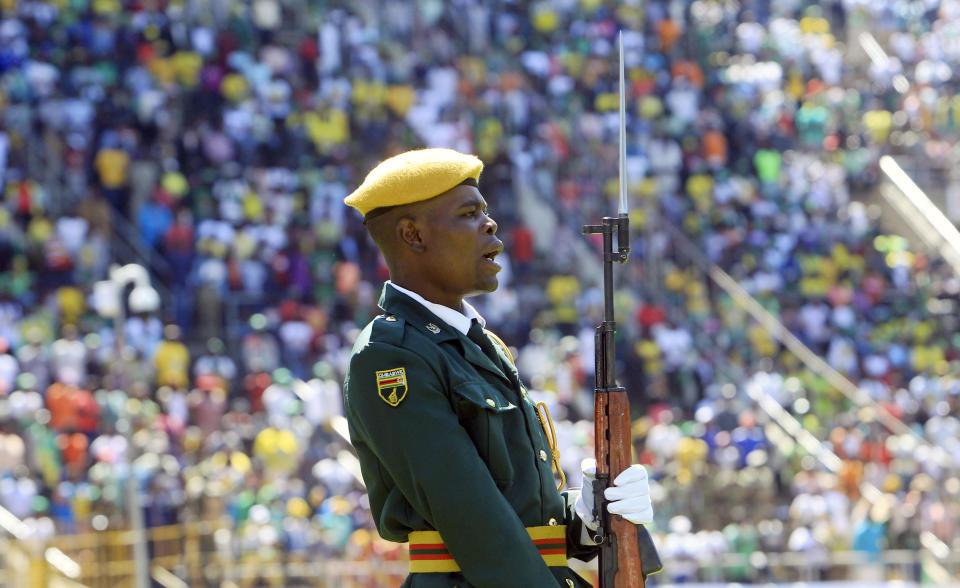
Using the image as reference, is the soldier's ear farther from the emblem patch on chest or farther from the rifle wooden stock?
the rifle wooden stock

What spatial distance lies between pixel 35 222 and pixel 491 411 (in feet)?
43.5

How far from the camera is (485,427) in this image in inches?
130

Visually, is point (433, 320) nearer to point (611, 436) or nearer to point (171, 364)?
point (611, 436)

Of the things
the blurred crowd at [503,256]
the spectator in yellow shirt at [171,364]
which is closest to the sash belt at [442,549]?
the blurred crowd at [503,256]

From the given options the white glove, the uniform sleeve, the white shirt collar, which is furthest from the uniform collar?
the white glove

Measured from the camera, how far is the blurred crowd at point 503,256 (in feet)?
43.6

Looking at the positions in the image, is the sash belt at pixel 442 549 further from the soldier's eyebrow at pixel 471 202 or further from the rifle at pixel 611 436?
the soldier's eyebrow at pixel 471 202

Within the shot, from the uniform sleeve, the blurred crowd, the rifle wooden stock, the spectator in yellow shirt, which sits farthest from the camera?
the spectator in yellow shirt

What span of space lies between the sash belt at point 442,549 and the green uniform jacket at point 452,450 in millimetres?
15

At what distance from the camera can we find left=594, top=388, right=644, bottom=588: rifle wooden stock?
10.8 ft

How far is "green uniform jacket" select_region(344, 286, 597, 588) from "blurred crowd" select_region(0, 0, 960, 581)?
860 cm

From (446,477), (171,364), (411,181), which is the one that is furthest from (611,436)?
(171,364)

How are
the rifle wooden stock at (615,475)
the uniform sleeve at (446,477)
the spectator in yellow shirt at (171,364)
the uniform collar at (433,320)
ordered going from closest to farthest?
the uniform sleeve at (446,477), the rifle wooden stock at (615,475), the uniform collar at (433,320), the spectator in yellow shirt at (171,364)

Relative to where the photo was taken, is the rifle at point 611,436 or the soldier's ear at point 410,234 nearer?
the rifle at point 611,436
